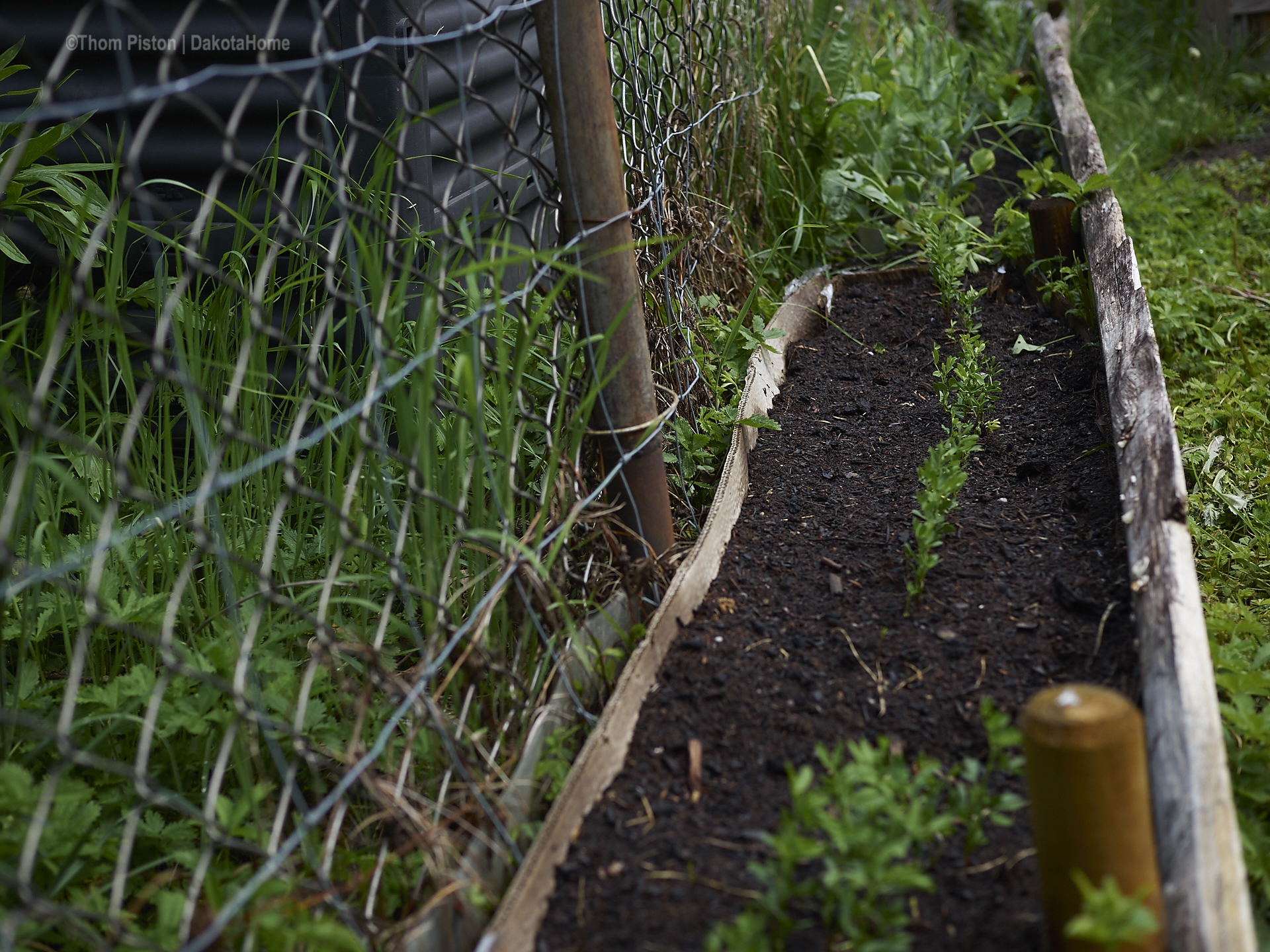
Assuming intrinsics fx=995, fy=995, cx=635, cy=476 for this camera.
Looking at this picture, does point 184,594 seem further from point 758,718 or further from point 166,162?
point 166,162

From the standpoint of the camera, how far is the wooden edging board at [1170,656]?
1.08 metres

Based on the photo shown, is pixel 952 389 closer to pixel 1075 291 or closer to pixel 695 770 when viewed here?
pixel 1075 291

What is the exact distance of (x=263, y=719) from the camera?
3.70ft

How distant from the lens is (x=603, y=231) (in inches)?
69.0

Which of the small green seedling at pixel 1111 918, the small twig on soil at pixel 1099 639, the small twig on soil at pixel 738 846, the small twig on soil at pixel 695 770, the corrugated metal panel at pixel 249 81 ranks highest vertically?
the corrugated metal panel at pixel 249 81

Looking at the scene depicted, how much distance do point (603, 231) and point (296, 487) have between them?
0.81 meters

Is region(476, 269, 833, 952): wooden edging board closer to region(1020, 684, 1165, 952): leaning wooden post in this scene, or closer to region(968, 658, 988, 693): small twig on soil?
region(968, 658, 988, 693): small twig on soil

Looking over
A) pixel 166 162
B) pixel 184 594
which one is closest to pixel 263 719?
pixel 184 594

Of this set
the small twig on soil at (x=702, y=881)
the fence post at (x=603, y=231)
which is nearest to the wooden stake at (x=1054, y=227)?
the fence post at (x=603, y=231)

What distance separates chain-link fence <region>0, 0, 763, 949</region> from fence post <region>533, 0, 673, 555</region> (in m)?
0.06

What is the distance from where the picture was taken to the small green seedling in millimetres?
992

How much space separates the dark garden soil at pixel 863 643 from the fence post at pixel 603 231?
0.28m

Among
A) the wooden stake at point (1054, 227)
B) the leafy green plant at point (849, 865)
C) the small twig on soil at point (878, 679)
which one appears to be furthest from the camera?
the wooden stake at point (1054, 227)

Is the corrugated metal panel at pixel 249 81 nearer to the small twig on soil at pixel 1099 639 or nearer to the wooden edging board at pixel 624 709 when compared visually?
the wooden edging board at pixel 624 709
